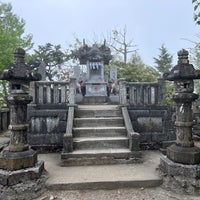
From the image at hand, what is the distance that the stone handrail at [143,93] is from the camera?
265 inches

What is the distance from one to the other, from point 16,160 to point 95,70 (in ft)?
27.1

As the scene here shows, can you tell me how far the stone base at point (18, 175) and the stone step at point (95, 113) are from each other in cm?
295

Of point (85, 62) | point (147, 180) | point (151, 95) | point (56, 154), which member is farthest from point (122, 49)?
point (147, 180)

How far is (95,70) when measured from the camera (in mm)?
11414

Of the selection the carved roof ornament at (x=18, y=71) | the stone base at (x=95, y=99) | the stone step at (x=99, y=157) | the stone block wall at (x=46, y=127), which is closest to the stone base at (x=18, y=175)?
the stone step at (x=99, y=157)

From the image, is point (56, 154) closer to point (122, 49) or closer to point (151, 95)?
point (151, 95)

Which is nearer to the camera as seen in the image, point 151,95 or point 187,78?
point 187,78

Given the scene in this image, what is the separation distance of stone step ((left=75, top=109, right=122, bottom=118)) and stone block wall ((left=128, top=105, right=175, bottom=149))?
0.52 m

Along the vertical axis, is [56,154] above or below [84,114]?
below

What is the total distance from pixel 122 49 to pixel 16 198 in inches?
928

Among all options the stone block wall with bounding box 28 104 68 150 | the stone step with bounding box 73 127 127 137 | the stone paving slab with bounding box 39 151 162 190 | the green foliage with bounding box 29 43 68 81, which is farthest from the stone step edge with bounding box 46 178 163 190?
the green foliage with bounding box 29 43 68 81

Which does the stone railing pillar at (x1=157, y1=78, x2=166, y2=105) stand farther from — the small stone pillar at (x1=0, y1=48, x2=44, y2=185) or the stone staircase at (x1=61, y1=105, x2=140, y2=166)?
the small stone pillar at (x1=0, y1=48, x2=44, y2=185)

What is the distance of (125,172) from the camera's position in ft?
14.4

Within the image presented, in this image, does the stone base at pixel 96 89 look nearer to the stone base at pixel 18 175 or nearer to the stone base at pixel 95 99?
the stone base at pixel 95 99
